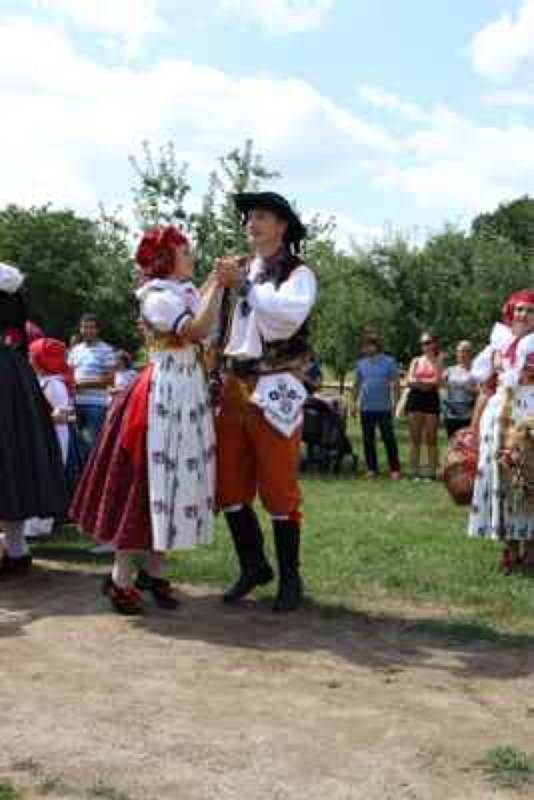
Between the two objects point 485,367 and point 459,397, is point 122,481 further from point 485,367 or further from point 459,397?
point 459,397

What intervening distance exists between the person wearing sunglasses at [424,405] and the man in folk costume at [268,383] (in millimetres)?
7902

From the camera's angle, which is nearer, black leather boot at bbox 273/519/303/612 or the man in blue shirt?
black leather boot at bbox 273/519/303/612

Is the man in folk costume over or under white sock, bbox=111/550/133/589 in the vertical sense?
over

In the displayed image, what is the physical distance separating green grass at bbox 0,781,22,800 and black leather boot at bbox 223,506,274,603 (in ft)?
8.28

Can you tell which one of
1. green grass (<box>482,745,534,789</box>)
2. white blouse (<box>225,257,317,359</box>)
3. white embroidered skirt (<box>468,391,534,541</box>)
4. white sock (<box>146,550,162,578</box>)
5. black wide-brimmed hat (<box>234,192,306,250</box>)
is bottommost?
green grass (<box>482,745,534,789</box>)

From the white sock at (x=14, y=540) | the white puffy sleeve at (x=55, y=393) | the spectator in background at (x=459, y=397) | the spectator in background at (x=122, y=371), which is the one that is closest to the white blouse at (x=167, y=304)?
the white sock at (x=14, y=540)

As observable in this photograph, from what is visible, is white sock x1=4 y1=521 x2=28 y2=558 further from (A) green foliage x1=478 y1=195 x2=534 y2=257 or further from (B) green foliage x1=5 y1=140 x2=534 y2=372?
(A) green foliage x1=478 y1=195 x2=534 y2=257

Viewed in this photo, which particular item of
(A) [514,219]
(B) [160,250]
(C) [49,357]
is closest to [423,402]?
(C) [49,357]

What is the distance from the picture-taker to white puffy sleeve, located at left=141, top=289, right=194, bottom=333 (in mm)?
5273

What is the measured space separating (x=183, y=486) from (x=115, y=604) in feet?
2.19

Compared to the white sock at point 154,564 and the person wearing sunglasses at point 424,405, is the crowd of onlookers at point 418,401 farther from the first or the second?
the white sock at point 154,564

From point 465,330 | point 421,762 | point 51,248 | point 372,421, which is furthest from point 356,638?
point 51,248

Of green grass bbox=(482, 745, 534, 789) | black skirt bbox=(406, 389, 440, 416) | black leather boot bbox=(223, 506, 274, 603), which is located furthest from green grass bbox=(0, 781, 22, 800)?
black skirt bbox=(406, 389, 440, 416)

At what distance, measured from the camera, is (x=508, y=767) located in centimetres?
344
